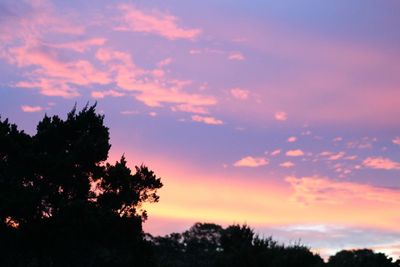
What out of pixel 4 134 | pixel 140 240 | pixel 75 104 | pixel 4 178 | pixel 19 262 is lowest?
pixel 19 262

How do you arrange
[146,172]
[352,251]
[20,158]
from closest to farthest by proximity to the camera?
[20,158], [146,172], [352,251]

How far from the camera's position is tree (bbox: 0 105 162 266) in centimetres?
3381

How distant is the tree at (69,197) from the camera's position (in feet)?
111

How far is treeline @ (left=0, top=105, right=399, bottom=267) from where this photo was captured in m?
33.8

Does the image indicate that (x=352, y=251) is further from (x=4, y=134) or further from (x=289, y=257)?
(x=4, y=134)

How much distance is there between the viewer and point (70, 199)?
35969 millimetres

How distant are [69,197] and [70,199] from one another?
1.34 meters

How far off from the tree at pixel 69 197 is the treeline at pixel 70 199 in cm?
6

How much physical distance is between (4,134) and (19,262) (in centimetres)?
913

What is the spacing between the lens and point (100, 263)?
1460 inches

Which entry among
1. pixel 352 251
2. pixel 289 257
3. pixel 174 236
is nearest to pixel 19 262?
pixel 289 257

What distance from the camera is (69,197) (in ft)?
122

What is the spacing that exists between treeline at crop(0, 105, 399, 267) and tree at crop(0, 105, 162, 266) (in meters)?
0.06

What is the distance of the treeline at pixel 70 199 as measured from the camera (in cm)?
3381
